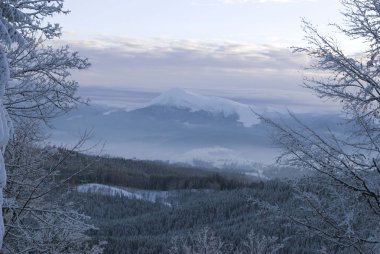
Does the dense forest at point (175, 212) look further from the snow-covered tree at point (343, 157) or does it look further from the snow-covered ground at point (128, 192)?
the snow-covered tree at point (343, 157)

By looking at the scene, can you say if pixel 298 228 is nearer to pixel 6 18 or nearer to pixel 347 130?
pixel 347 130

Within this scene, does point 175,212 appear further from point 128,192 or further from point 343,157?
point 343,157

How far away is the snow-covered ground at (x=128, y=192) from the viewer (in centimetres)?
12744

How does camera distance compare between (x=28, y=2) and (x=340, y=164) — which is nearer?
(x=340, y=164)

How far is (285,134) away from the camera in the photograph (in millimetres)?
7609

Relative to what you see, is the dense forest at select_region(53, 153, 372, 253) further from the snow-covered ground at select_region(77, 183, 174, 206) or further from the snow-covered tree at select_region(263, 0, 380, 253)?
the snow-covered tree at select_region(263, 0, 380, 253)

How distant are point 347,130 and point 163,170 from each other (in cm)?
14908

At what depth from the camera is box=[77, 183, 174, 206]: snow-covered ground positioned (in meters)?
127

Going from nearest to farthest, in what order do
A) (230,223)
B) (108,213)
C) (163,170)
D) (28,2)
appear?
1. (28,2)
2. (230,223)
3. (108,213)
4. (163,170)

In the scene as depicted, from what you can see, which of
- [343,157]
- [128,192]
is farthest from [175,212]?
[343,157]

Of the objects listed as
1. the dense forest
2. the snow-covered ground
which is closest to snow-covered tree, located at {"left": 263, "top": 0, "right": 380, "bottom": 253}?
the dense forest

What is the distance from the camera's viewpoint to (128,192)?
134m

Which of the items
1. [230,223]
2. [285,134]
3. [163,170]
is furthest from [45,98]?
[163,170]

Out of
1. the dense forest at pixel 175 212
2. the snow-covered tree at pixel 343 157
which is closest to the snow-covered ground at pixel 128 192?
the dense forest at pixel 175 212
